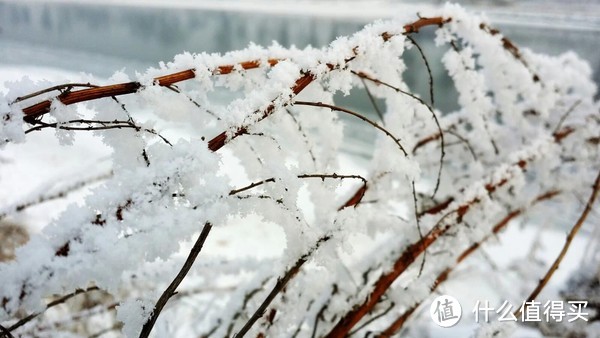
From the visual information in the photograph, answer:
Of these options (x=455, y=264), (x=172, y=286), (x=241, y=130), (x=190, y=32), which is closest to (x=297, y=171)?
(x=241, y=130)

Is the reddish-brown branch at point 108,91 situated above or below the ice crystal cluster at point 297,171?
above

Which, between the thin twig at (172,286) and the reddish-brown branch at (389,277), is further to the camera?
the reddish-brown branch at (389,277)

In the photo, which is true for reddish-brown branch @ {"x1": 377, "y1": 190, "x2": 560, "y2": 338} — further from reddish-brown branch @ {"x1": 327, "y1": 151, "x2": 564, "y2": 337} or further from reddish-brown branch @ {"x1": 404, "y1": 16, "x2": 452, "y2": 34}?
reddish-brown branch @ {"x1": 404, "y1": 16, "x2": 452, "y2": 34}

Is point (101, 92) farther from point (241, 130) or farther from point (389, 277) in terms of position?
point (389, 277)

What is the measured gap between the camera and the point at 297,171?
0.82 metres

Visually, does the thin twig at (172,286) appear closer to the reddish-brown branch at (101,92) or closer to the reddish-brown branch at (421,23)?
the reddish-brown branch at (101,92)

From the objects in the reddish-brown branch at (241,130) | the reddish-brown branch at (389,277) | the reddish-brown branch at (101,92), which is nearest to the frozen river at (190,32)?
the reddish-brown branch at (389,277)

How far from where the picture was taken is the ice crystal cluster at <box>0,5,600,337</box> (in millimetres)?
589

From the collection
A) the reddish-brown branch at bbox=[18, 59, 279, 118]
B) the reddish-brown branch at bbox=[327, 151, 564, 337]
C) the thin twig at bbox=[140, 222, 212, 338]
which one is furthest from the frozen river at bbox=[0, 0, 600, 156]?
the thin twig at bbox=[140, 222, 212, 338]

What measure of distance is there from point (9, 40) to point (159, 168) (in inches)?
786

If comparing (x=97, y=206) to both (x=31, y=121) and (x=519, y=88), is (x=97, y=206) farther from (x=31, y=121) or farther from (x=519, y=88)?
(x=519, y=88)

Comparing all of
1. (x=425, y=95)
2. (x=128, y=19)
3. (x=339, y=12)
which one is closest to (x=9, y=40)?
(x=128, y=19)

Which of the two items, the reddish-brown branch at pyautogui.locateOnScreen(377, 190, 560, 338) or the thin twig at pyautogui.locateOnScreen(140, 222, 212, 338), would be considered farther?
the reddish-brown branch at pyautogui.locateOnScreen(377, 190, 560, 338)

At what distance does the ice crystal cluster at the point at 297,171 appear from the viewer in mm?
589
